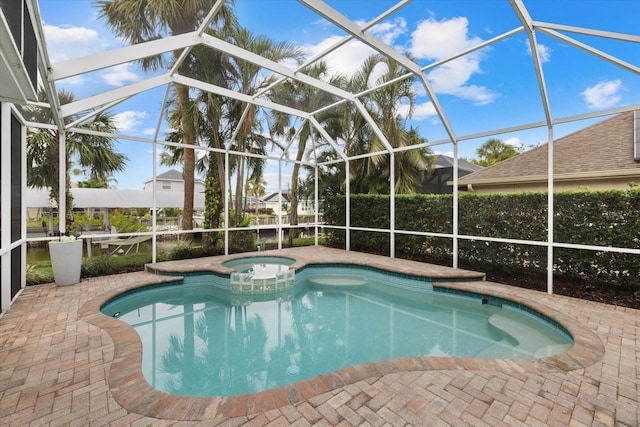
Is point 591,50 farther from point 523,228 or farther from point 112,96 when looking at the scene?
point 112,96

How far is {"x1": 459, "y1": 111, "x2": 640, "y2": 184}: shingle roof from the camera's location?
8.44 meters

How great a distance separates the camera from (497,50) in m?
6.16

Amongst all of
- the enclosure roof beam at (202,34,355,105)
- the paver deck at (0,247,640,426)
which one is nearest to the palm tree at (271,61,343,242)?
the enclosure roof beam at (202,34,355,105)

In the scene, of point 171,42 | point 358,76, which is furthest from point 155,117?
point 358,76

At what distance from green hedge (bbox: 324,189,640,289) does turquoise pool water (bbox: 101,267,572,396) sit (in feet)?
6.16

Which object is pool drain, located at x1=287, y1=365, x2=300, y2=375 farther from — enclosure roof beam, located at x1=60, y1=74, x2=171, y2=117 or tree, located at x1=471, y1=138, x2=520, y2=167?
tree, located at x1=471, y1=138, x2=520, y2=167

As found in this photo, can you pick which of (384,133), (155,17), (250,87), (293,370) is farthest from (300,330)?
(384,133)

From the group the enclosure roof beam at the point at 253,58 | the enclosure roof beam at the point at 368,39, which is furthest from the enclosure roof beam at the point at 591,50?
the enclosure roof beam at the point at 253,58

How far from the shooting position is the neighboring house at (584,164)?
820 centimetres

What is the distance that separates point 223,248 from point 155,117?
467 cm

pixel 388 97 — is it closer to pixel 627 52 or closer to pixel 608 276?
pixel 627 52

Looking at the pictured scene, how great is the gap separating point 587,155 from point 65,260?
48.3ft

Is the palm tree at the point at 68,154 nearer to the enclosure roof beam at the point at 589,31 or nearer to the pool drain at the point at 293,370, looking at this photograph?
the pool drain at the point at 293,370

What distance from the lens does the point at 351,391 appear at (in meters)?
2.71
